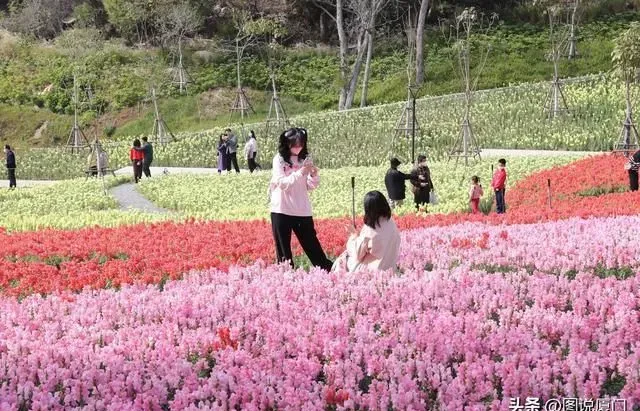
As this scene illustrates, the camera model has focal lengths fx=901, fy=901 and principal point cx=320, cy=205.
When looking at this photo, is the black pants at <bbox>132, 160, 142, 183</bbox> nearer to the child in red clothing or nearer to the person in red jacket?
the child in red clothing

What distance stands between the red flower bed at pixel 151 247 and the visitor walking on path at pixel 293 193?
950 millimetres

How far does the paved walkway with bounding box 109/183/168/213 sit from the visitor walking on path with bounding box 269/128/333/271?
12.2 m

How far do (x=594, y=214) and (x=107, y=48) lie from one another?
140 feet

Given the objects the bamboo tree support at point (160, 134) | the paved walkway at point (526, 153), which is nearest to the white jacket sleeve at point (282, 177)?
the paved walkway at point (526, 153)

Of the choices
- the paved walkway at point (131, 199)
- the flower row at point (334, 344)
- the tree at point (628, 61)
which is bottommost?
the paved walkway at point (131, 199)

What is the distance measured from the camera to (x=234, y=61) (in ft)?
165

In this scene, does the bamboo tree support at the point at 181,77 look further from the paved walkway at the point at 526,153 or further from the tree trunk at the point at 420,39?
the paved walkway at the point at 526,153

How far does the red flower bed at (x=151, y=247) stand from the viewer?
31.3 ft

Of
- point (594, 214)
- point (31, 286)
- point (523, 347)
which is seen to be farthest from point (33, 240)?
point (523, 347)

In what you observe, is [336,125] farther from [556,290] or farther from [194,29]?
[556,290]

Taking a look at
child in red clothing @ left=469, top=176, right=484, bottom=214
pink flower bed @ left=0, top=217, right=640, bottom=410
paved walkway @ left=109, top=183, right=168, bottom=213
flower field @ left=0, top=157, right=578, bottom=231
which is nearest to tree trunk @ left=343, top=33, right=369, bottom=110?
flower field @ left=0, top=157, right=578, bottom=231

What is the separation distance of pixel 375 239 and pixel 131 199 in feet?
55.6

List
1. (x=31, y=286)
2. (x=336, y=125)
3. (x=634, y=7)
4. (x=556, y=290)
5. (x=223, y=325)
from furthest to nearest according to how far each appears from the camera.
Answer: (x=634, y=7)
(x=336, y=125)
(x=31, y=286)
(x=556, y=290)
(x=223, y=325)

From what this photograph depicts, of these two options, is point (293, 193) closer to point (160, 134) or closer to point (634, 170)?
point (634, 170)
